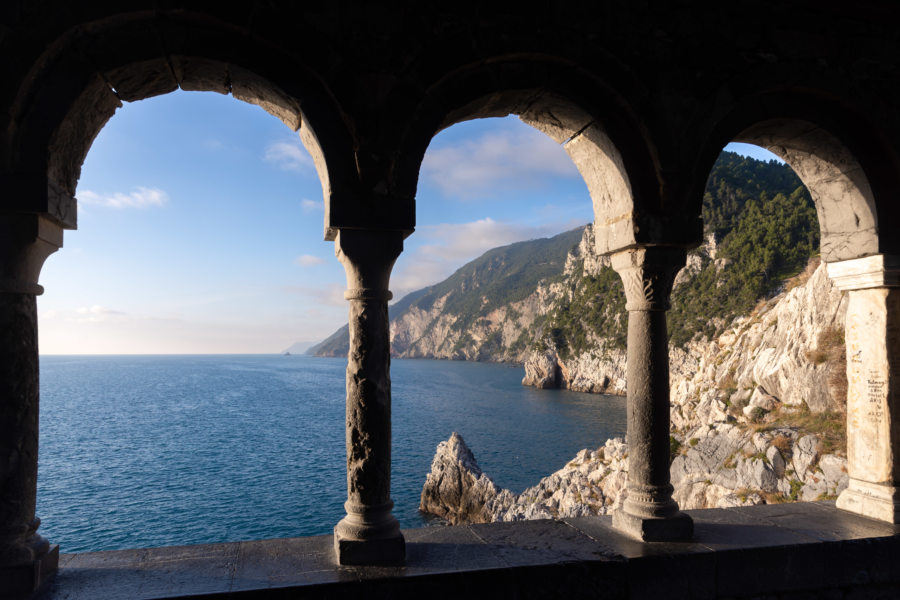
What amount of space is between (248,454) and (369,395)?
39.6 meters

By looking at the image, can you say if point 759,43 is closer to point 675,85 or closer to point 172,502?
Result: point 675,85

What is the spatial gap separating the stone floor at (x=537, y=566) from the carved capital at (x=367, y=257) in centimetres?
167

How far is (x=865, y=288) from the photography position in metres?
4.68

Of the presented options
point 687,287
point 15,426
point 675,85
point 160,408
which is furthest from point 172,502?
point 687,287

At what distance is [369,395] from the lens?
142 inches

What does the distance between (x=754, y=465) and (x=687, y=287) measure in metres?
41.8

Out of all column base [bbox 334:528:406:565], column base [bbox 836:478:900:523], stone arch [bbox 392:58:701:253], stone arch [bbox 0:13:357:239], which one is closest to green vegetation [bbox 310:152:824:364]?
column base [bbox 836:478:900:523]

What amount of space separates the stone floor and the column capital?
1.87 meters

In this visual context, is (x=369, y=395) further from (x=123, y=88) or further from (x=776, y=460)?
(x=776, y=460)

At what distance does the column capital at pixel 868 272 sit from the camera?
4.53m

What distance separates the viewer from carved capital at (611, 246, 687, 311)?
4.16 metres

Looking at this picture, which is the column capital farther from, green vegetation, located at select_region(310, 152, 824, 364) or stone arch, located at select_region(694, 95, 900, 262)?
green vegetation, located at select_region(310, 152, 824, 364)

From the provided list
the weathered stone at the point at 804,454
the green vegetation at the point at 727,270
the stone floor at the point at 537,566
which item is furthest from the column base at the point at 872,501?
the green vegetation at the point at 727,270

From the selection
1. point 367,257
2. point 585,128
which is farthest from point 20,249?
point 585,128
